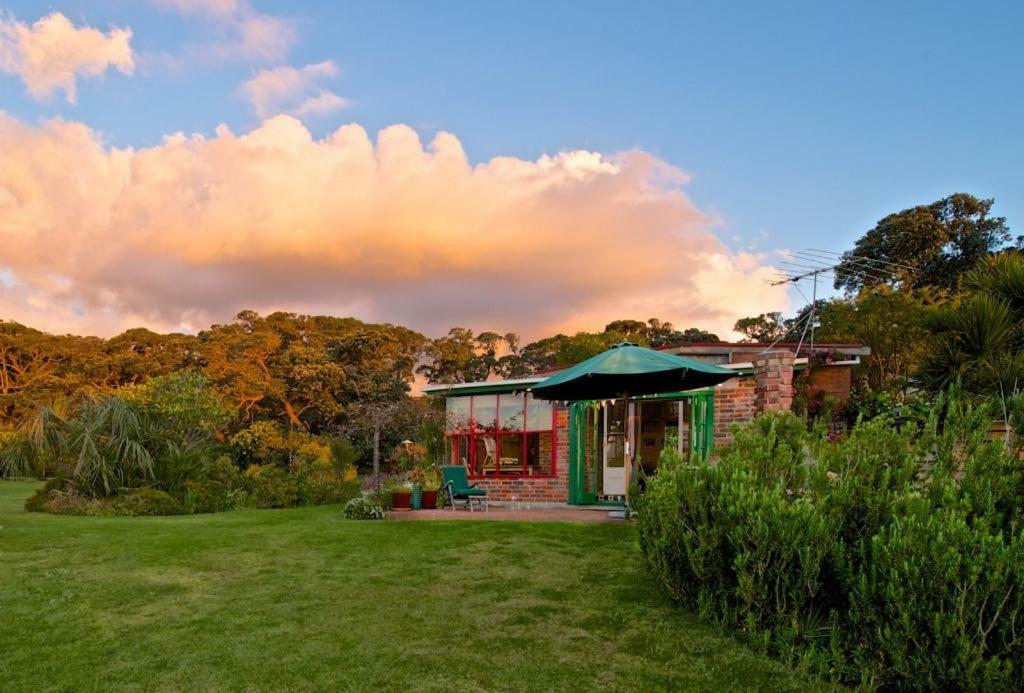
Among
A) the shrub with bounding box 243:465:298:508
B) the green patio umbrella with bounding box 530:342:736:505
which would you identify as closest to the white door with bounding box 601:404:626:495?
the green patio umbrella with bounding box 530:342:736:505

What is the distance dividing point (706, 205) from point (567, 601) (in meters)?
10.6

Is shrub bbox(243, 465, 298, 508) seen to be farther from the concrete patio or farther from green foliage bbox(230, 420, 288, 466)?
green foliage bbox(230, 420, 288, 466)

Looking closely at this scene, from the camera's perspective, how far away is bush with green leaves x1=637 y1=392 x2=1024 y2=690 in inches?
130

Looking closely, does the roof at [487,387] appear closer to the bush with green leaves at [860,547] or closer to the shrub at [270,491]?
the shrub at [270,491]

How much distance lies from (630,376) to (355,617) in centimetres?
520

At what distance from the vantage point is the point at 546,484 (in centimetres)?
1437

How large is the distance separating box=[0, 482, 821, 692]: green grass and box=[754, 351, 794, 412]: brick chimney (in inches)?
115

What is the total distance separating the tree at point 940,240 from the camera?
27906 mm

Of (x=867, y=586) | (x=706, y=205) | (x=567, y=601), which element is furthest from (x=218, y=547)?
(x=706, y=205)

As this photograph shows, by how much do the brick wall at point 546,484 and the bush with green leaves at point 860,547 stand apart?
9093 millimetres

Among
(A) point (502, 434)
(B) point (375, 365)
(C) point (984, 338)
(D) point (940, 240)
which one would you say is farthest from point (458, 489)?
(D) point (940, 240)

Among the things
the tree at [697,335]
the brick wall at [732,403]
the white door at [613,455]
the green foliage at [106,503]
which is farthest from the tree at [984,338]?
the tree at [697,335]

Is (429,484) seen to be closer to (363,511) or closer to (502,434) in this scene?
(363,511)

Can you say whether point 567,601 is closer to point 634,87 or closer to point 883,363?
point 634,87
